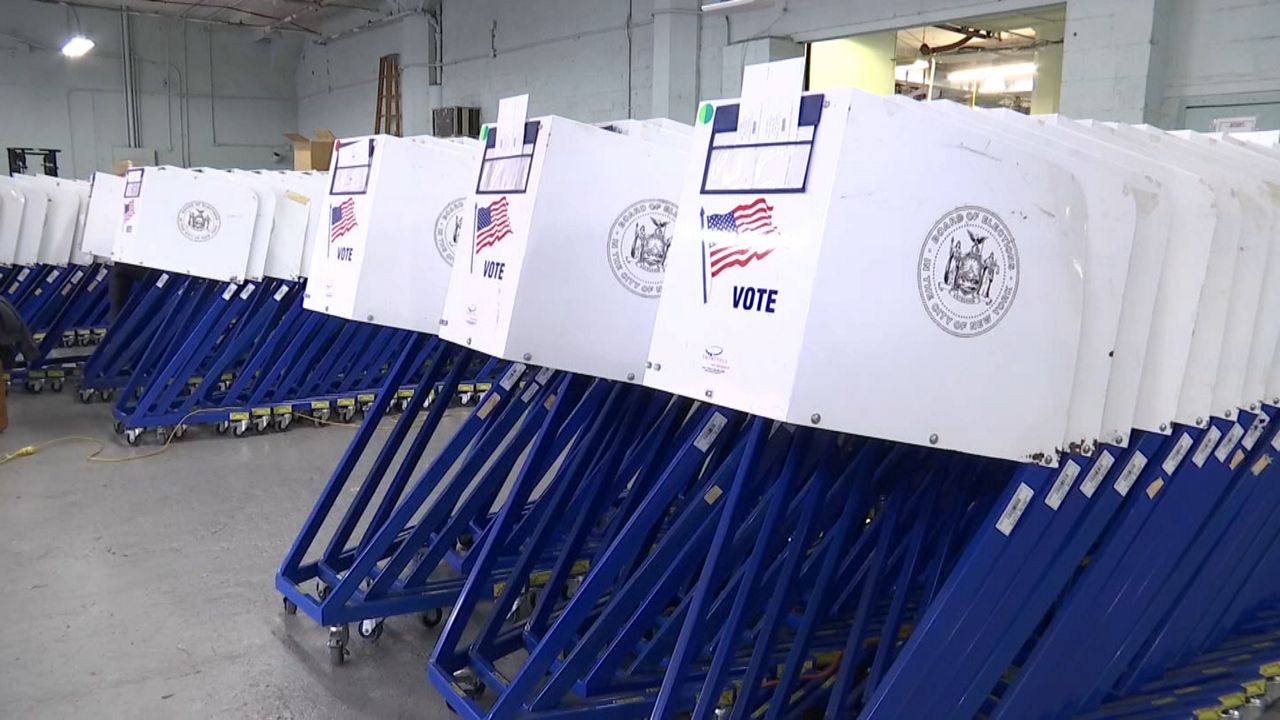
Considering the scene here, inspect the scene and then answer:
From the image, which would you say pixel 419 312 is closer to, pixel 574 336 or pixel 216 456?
pixel 574 336

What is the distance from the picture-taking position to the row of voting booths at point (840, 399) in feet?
6.40

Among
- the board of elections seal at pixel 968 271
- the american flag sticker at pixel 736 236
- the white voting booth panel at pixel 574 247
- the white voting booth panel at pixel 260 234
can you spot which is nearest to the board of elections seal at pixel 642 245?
the white voting booth panel at pixel 574 247

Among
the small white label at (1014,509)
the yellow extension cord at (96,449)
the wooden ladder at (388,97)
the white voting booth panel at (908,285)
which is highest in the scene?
the wooden ladder at (388,97)

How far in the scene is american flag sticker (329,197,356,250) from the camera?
3.41m

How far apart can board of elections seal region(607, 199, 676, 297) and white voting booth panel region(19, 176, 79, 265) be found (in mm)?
6772

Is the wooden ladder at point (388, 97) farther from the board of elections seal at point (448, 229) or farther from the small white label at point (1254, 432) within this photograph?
the small white label at point (1254, 432)

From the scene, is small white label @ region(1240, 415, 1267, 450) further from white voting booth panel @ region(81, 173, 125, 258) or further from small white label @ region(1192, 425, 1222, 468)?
white voting booth panel @ region(81, 173, 125, 258)

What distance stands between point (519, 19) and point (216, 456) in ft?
27.4

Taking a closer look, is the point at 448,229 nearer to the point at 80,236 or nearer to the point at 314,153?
the point at 80,236

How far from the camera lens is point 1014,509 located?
2.14 m

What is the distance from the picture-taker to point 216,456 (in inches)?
228

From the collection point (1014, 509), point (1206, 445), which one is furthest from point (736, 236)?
point (1206, 445)

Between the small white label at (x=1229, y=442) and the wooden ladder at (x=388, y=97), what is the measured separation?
13.8 meters

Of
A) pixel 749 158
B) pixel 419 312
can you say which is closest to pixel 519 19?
pixel 419 312
